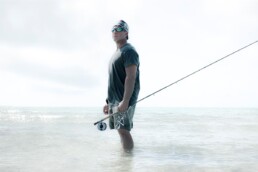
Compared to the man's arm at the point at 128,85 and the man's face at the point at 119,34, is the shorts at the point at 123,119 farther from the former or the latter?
the man's face at the point at 119,34

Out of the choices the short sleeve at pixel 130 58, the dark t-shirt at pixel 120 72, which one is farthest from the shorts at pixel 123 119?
the short sleeve at pixel 130 58

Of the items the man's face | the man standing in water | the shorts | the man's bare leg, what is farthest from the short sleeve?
the man's bare leg

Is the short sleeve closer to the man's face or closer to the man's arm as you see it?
the man's arm

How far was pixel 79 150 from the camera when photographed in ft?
20.2

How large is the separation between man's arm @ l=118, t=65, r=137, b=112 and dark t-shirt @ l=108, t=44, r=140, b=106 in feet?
0.25

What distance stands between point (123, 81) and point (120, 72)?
14 centimetres

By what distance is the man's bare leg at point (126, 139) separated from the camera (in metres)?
5.07

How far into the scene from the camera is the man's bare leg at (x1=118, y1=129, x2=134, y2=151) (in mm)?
5066

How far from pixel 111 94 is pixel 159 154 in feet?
4.76

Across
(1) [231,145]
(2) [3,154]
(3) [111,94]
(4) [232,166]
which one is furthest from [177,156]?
(2) [3,154]

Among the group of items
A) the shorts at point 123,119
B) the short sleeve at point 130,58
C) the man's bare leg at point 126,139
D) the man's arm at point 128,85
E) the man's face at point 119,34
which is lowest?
A: the man's bare leg at point 126,139

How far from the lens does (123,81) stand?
4.95m

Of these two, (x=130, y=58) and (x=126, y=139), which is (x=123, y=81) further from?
(x=126, y=139)

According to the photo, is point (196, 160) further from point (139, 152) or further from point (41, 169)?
point (41, 169)
